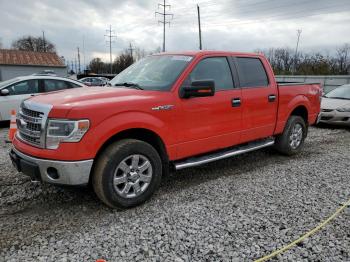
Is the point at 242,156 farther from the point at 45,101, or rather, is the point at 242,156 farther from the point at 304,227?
the point at 45,101

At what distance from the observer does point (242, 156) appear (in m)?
6.32

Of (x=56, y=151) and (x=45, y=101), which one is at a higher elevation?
(x=45, y=101)

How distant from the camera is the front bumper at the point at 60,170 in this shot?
3.33 metres

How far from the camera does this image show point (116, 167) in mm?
3602

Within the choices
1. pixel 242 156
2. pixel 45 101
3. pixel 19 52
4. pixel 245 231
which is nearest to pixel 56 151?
pixel 45 101

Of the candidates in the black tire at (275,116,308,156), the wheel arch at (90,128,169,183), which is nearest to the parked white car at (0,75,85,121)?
the wheel arch at (90,128,169,183)

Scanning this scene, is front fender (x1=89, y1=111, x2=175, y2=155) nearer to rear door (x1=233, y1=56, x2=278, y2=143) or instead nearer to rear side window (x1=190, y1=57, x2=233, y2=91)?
rear side window (x1=190, y1=57, x2=233, y2=91)

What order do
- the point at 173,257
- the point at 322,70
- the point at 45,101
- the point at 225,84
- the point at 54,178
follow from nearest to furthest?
the point at 173,257
the point at 54,178
the point at 45,101
the point at 225,84
the point at 322,70

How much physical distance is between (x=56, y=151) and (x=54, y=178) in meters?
0.30

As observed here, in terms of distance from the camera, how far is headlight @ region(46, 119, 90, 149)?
3.30 metres

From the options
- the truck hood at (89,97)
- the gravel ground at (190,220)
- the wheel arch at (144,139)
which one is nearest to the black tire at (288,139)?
the gravel ground at (190,220)

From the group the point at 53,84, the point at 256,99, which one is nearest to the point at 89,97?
the point at 256,99

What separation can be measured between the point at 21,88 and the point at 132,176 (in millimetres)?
7029

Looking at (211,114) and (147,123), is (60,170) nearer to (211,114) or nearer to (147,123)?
(147,123)
